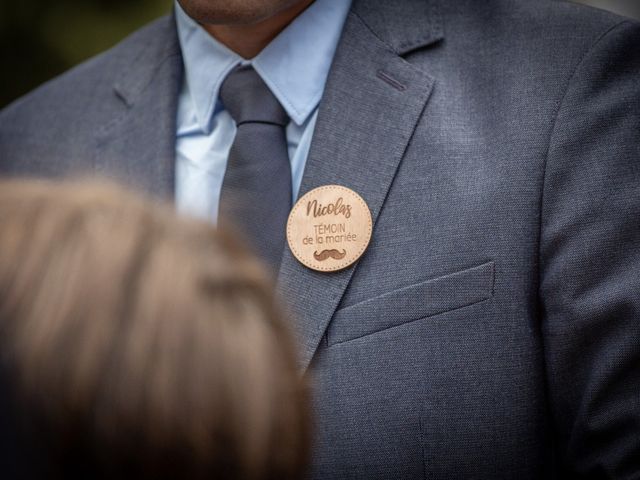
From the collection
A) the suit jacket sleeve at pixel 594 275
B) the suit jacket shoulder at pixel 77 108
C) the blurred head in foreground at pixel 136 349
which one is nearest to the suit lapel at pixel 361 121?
the suit jacket sleeve at pixel 594 275

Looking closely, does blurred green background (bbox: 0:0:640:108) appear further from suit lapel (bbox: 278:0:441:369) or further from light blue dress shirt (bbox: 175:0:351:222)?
suit lapel (bbox: 278:0:441:369)

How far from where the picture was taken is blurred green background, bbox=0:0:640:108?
3.18 meters

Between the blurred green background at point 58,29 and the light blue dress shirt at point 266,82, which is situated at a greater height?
the light blue dress shirt at point 266,82

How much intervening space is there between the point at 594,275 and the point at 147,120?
936 mm

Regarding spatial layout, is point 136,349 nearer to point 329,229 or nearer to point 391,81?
point 329,229

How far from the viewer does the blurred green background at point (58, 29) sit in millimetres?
3178

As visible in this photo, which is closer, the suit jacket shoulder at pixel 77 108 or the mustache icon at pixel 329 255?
the mustache icon at pixel 329 255

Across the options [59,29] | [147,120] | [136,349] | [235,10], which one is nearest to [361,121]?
[235,10]

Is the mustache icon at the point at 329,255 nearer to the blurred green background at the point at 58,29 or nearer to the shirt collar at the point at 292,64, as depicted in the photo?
the shirt collar at the point at 292,64

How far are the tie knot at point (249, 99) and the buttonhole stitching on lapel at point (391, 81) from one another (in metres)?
0.19

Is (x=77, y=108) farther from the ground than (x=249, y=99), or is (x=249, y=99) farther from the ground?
(x=249, y=99)

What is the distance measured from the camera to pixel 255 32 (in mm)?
1876

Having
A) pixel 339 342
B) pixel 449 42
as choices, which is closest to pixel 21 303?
pixel 339 342

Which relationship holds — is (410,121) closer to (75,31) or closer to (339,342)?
(339,342)
